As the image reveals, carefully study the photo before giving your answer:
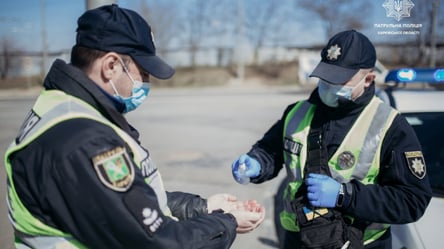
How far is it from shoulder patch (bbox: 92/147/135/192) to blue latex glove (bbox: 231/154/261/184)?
1.13 meters

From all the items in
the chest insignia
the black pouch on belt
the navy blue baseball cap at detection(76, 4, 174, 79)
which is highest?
the navy blue baseball cap at detection(76, 4, 174, 79)

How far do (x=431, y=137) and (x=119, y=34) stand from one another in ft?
8.01

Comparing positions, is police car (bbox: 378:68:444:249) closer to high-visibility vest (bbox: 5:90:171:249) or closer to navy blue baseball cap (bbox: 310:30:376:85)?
navy blue baseball cap (bbox: 310:30:376:85)

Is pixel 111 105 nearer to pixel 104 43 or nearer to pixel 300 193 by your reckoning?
pixel 104 43

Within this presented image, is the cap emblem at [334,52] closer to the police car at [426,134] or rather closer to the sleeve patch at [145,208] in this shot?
the police car at [426,134]

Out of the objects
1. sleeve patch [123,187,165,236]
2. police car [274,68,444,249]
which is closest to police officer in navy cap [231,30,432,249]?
police car [274,68,444,249]

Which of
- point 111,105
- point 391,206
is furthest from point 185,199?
point 391,206

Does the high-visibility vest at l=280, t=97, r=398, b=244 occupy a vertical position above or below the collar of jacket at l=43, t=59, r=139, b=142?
below

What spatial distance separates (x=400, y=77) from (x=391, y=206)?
1176 millimetres

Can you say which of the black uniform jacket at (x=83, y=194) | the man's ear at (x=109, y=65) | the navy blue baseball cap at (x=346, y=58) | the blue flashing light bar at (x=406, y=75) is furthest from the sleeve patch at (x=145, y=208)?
the blue flashing light bar at (x=406, y=75)

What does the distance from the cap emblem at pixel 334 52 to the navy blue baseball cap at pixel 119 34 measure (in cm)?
99

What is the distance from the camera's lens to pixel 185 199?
182 cm

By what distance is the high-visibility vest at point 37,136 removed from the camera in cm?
121

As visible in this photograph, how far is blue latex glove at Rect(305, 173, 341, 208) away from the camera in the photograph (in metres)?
1.86
